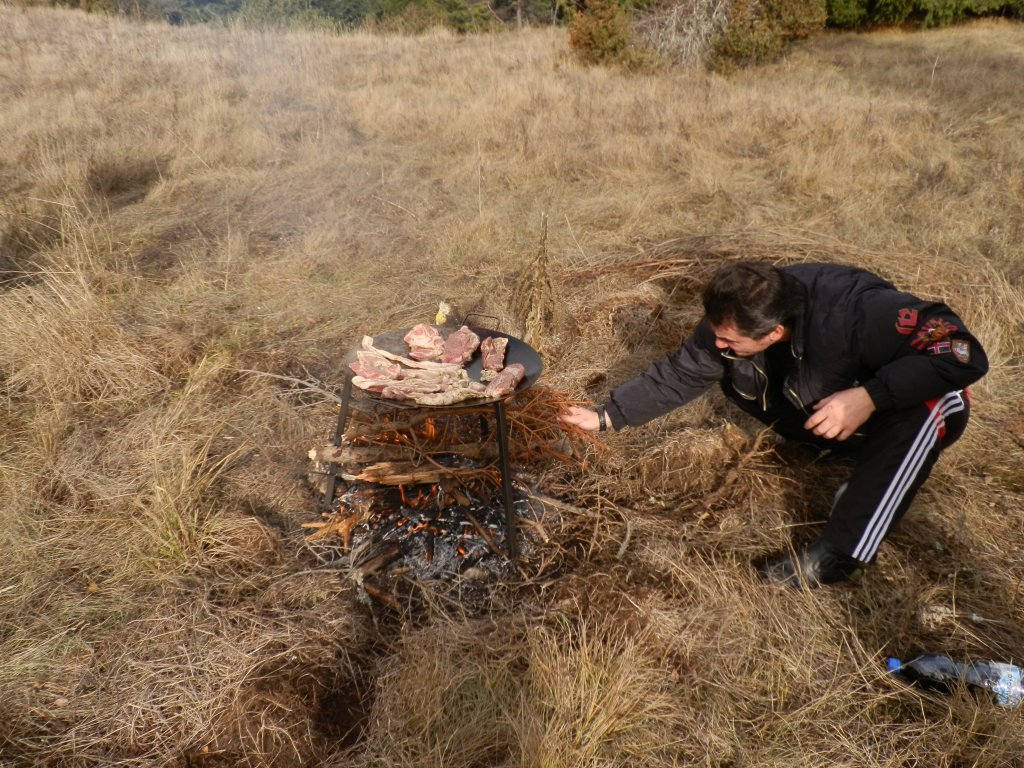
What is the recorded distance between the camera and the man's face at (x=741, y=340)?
2549 millimetres

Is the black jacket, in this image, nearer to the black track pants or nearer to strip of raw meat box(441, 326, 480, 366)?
the black track pants

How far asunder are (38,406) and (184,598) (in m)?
1.78

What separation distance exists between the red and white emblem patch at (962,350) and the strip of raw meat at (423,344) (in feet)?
6.62

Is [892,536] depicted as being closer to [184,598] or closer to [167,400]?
[184,598]

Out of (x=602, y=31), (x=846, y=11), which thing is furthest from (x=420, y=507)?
(x=846, y=11)

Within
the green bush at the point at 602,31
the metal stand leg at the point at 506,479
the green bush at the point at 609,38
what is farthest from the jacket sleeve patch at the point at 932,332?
the green bush at the point at 602,31

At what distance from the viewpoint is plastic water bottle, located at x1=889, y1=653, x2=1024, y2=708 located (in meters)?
2.06

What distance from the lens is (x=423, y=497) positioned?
2.90 meters

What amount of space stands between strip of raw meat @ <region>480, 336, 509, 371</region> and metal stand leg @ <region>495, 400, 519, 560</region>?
0.90 ft

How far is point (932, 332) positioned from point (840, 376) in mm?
403

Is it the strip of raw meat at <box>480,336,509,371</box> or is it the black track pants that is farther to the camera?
the strip of raw meat at <box>480,336,509,371</box>

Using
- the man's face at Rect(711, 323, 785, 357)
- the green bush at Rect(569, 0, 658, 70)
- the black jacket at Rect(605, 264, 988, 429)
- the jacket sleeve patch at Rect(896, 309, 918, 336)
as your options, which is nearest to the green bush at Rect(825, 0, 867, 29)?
the green bush at Rect(569, 0, 658, 70)

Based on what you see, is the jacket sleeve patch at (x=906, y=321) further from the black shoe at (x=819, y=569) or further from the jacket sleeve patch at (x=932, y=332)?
the black shoe at (x=819, y=569)

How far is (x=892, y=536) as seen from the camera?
2820 millimetres
